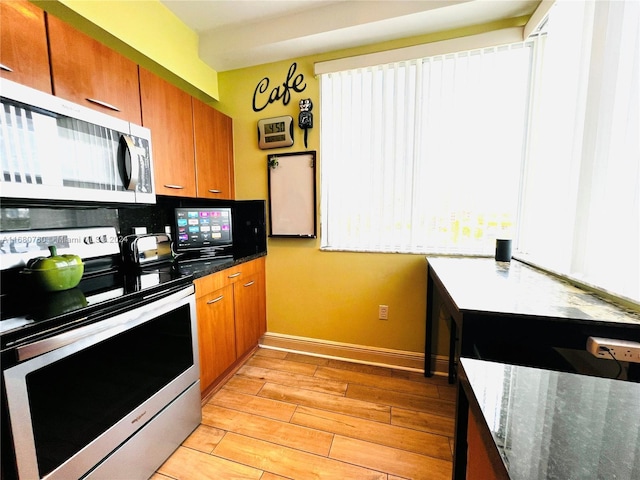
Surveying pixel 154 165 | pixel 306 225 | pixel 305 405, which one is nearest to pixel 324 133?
pixel 306 225

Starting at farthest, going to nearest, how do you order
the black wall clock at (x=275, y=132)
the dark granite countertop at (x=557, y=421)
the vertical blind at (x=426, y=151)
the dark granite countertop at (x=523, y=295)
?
1. the black wall clock at (x=275, y=132)
2. the vertical blind at (x=426, y=151)
3. the dark granite countertop at (x=523, y=295)
4. the dark granite countertop at (x=557, y=421)

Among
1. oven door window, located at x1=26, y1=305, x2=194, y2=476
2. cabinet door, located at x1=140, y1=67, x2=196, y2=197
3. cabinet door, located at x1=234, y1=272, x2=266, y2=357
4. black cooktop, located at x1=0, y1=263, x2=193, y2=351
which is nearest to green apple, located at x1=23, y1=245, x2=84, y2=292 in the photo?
black cooktop, located at x1=0, y1=263, x2=193, y2=351

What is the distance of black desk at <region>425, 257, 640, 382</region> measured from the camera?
2.75 feet

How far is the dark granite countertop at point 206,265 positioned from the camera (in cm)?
149

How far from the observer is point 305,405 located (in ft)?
5.40

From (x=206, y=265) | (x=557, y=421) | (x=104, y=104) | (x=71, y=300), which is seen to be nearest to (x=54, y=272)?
(x=71, y=300)

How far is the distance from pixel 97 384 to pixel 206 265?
2.62 feet

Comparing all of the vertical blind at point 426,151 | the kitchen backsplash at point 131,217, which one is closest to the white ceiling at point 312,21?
the vertical blind at point 426,151

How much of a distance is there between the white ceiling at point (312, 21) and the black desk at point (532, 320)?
1647mm

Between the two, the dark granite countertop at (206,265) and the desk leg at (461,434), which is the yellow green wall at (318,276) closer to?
the dark granite countertop at (206,265)

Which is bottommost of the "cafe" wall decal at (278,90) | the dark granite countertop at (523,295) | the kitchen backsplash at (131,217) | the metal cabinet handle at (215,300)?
the metal cabinet handle at (215,300)

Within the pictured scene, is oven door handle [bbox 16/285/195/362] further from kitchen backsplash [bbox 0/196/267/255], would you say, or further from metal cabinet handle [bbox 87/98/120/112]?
metal cabinet handle [bbox 87/98/120/112]

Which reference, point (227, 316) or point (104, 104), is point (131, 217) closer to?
point (104, 104)

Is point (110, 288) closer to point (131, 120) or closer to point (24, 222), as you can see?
point (24, 222)
